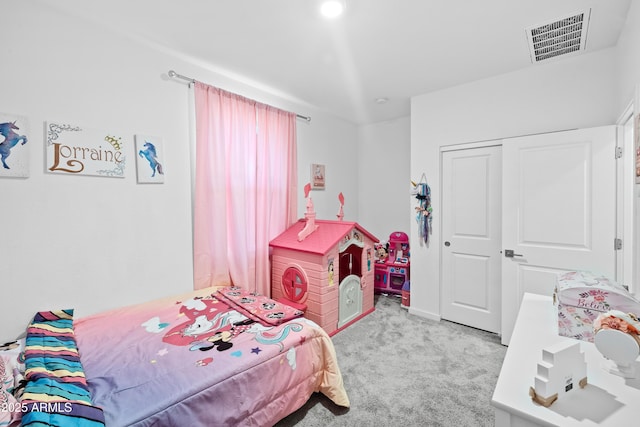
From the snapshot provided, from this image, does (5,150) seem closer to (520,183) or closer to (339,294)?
(339,294)

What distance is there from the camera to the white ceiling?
1.79m

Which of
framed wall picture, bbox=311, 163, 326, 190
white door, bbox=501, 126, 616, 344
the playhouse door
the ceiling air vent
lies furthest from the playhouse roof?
the ceiling air vent

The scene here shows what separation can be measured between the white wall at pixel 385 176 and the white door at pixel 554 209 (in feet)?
5.16

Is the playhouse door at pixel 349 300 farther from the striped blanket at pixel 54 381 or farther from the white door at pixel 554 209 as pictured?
the striped blanket at pixel 54 381

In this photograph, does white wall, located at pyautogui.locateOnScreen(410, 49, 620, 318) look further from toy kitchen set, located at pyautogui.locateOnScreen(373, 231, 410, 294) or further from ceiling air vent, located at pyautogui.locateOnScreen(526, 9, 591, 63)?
toy kitchen set, located at pyautogui.locateOnScreen(373, 231, 410, 294)

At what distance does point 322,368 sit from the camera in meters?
1.87

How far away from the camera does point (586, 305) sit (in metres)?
1.28

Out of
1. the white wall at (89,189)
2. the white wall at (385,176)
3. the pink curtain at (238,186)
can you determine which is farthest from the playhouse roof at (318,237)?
Result: the white wall at (385,176)

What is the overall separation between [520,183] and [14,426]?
134 inches

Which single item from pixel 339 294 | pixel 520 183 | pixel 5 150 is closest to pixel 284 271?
pixel 339 294

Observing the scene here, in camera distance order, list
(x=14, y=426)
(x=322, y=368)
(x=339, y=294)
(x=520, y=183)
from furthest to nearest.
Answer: (x=339, y=294)
(x=520, y=183)
(x=322, y=368)
(x=14, y=426)

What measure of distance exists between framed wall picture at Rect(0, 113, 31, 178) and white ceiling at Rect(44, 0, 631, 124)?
789 millimetres

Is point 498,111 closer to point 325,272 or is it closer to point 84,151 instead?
point 325,272

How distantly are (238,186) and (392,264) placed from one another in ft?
7.28
